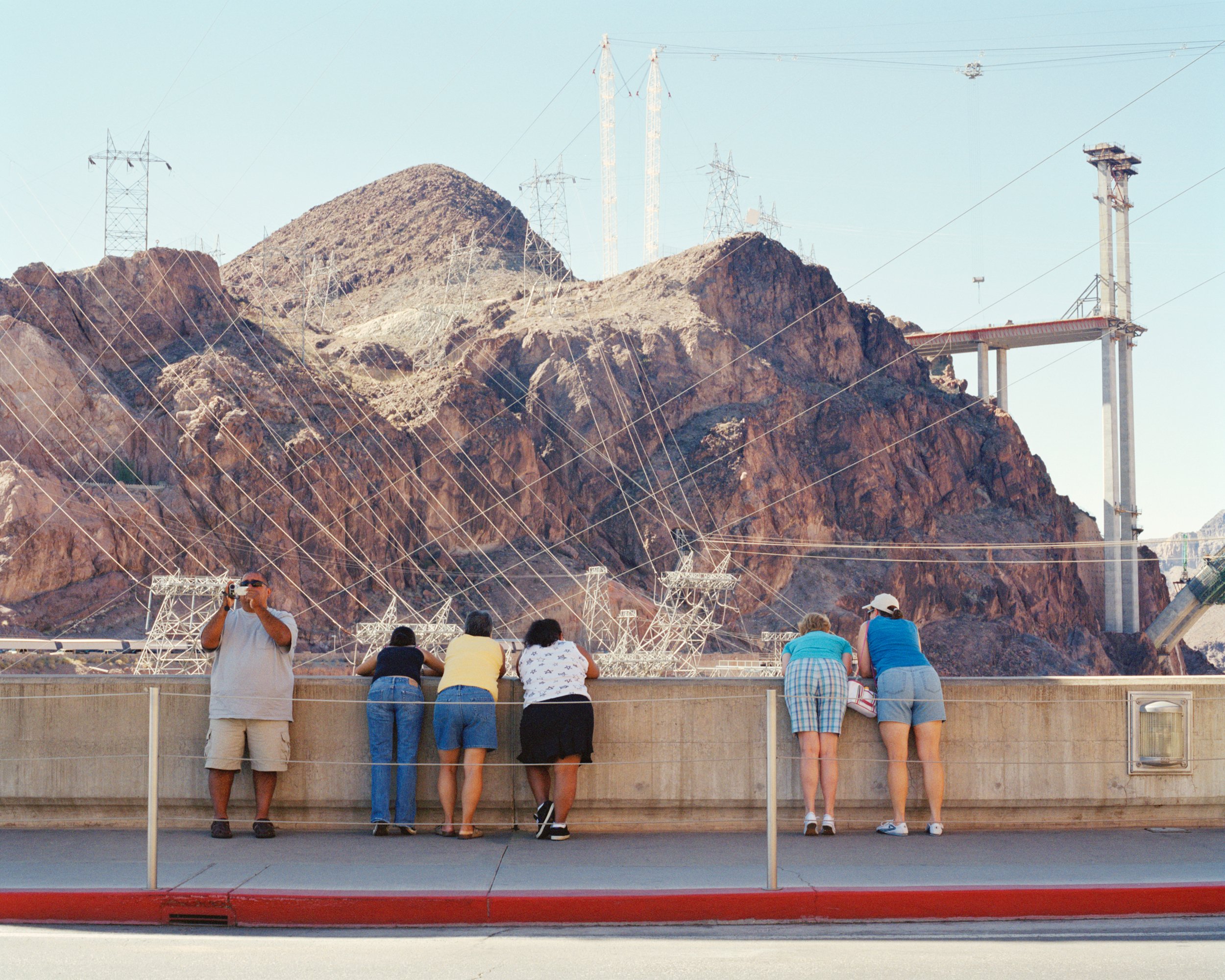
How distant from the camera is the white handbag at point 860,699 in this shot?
9562 millimetres

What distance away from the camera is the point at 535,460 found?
106062mm

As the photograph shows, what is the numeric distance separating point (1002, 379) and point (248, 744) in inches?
5150

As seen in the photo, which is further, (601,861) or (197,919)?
(601,861)

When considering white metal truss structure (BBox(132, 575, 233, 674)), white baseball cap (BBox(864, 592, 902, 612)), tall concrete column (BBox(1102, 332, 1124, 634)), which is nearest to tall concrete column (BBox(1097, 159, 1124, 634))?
tall concrete column (BBox(1102, 332, 1124, 634))

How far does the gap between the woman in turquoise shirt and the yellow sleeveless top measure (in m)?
2.21

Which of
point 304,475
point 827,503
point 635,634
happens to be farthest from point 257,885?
point 827,503

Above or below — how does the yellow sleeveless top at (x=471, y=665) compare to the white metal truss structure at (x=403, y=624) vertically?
above

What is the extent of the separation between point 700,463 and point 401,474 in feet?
86.7

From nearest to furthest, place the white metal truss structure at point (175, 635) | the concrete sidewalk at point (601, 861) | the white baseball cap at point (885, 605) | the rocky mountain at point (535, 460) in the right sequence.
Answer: the concrete sidewalk at point (601, 861)
the white baseball cap at point (885, 605)
the white metal truss structure at point (175, 635)
the rocky mountain at point (535, 460)

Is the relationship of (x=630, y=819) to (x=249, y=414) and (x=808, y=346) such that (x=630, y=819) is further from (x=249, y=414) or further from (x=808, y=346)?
(x=808, y=346)

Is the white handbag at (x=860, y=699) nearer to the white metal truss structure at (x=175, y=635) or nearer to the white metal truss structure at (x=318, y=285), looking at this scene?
the white metal truss structure at (x=175, y=635)

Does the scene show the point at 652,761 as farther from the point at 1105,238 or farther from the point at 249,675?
the point at 1105,238

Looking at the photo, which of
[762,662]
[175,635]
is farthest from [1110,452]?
[175,635]

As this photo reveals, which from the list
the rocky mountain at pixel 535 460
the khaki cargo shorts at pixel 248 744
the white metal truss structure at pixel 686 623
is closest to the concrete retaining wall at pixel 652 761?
the khaki cargo shorts at pixel 248 744
